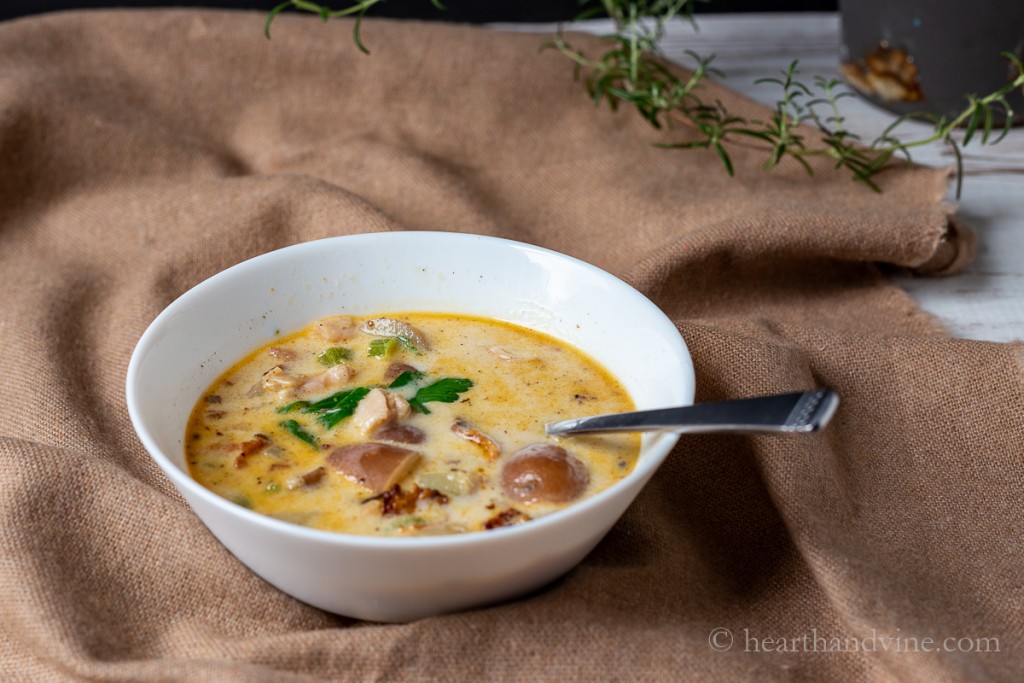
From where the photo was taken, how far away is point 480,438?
1.88 meters

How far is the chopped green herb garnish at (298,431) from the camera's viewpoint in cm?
189

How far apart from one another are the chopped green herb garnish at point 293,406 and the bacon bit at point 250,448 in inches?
3.6

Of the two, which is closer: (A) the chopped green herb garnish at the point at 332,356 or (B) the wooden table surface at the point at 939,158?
(A) the chopped green herb garnish at the point at 332,356

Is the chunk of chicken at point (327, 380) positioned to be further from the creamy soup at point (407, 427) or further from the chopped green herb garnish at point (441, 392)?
the chopped green herb garnish at point (441, 392)

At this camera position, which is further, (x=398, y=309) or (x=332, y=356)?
(x=398, y=309)

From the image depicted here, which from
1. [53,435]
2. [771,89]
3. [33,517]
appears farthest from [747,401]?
[771,89]

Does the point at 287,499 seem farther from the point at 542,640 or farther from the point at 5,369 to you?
the point at 5,369

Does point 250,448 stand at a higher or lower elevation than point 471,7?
higher

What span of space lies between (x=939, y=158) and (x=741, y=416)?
6.85 ft

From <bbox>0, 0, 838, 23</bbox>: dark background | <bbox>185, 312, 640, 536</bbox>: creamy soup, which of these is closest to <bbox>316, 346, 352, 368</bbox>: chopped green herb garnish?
<bbox>185, 312, 640, 536</bbox>: creamy soup

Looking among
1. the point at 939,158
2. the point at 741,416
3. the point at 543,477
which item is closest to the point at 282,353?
the point at 543,477

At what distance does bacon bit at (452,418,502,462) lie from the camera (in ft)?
6.07

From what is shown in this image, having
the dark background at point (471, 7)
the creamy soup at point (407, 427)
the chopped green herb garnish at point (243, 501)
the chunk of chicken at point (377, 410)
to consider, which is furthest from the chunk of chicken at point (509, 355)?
the dark background at point (471, 7)

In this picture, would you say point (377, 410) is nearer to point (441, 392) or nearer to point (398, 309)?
point (441, 392)
